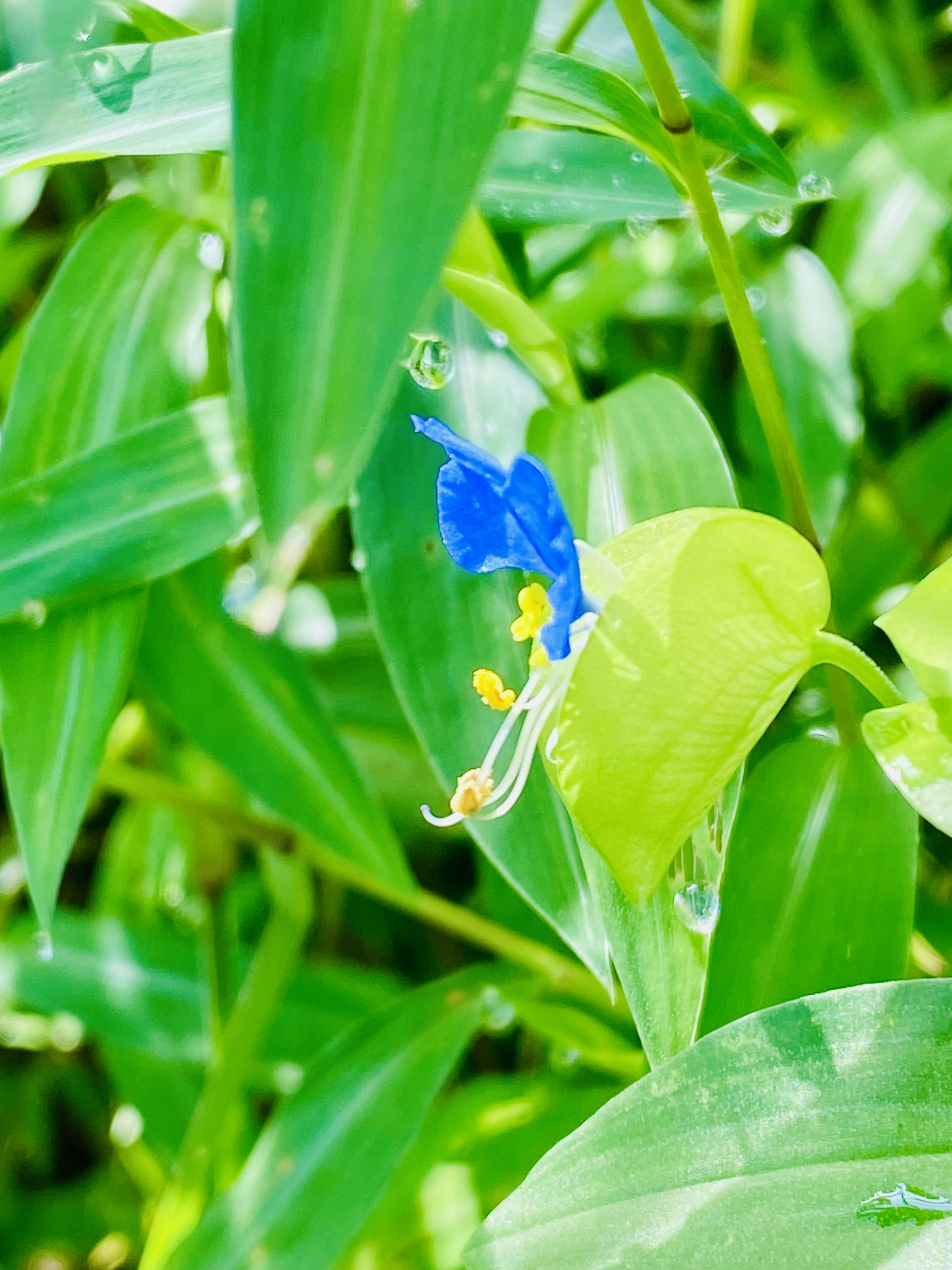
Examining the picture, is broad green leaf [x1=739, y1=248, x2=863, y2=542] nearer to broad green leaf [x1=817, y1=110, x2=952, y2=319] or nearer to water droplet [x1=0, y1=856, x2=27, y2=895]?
broad green leaf [x1=817, y1=110, x2=952, y2=319]

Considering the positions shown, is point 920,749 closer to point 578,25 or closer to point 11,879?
point 578,25

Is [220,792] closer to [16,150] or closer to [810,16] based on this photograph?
[16,150]

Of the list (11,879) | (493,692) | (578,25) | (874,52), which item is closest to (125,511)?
(493,692)

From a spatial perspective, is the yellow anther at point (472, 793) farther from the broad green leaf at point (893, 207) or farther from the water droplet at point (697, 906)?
the broad green leaf at point (893, 207)

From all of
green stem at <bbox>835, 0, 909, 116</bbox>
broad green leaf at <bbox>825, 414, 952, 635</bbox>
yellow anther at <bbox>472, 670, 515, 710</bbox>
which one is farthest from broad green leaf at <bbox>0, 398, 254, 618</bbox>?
green stem at <bbox>835, 0, 909, 116</bbox>

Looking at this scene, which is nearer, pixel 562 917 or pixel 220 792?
pixel 562 917

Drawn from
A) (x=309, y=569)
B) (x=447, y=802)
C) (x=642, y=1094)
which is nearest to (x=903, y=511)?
(x=447, y=802)
